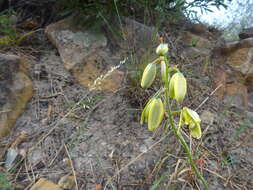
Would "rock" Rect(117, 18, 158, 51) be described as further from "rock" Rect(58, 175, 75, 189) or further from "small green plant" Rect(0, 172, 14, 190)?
"small green plant" Rect(0, 172, 14, 190)

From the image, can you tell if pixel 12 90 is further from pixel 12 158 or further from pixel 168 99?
Result: pixel 168 99

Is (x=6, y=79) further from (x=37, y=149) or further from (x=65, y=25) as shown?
(x=65, y=25)

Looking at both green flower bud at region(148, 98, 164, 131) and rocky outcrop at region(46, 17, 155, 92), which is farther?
rocky outcrop at region(46, 17, 155, 92)

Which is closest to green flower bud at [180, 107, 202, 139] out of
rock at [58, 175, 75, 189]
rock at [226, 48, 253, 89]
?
rock at [58, 175, 75, 189]

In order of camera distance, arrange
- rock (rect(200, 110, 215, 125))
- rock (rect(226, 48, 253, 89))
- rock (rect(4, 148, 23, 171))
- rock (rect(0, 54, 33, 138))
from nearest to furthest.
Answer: rock (rect(4, 148, 23, 171)) → rock (rect(0, 54, 33, 138)) → rock (rect(200, 110, 215, 125)) → rock (rect(226, 48, 253, 89))

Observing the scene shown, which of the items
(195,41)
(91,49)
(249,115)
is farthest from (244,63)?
(91,49)

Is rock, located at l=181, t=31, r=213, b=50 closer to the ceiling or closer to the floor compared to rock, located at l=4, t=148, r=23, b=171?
closer to the ceiling

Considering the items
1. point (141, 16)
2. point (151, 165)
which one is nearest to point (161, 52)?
point (151, 165)

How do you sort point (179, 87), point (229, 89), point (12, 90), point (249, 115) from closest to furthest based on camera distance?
1. point (179, 87)
2. point (12, 90)
3. point (249, 115)
4. point (229, 89)
